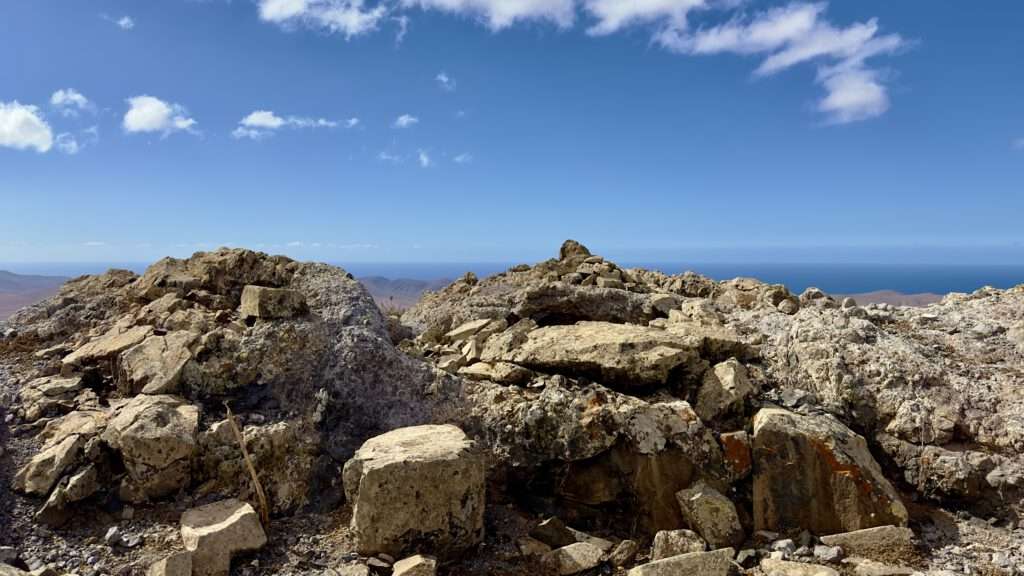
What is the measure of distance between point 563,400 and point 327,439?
3843mm

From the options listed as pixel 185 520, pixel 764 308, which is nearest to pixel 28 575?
pixel 185 520

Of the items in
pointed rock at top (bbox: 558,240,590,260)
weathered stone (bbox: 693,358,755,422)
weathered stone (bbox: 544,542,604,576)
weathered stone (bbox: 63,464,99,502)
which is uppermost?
pointed rock at top (bbox: 558,240,590,260)

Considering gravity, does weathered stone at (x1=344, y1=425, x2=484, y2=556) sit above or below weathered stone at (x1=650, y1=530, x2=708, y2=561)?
above

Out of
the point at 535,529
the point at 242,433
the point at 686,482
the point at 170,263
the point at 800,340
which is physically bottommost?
the point at 535,529

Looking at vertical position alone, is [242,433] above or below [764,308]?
below

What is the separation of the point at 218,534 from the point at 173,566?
59 centimetres

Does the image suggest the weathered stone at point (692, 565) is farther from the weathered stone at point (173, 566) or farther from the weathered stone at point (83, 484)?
the weathered stone at point (83, 484)

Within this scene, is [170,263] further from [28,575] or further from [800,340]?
[800,340]

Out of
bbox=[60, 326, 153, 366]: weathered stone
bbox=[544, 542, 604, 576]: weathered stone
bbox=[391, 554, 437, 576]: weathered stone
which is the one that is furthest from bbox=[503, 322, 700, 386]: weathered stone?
bbox=[60, 326, 153, 366]: weathered stone

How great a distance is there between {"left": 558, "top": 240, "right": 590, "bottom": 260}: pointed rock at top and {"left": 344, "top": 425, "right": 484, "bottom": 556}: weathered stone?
36.3 feet

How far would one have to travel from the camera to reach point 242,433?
8602mm

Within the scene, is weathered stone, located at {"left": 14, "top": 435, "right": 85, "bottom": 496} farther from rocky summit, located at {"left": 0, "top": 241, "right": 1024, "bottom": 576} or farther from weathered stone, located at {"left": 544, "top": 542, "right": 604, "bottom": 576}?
weathered stone, located at {"left": 544, "top": 542, "right": 604, "bottom": 576}

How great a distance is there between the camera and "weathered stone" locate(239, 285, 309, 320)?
1009 cm

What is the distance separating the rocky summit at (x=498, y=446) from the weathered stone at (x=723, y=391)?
37 mm
